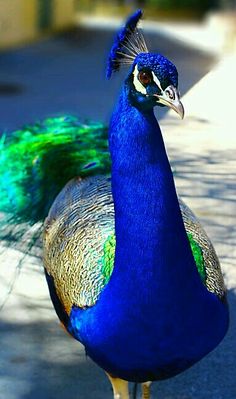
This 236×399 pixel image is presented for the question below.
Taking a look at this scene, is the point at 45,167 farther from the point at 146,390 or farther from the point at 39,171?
the point at 146,390

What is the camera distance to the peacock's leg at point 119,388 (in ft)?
7.04

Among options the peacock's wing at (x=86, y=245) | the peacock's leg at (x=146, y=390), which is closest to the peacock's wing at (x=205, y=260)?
the peacock's wing at (x=86, y=245)

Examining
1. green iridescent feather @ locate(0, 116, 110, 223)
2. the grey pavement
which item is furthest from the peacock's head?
the grey pavement

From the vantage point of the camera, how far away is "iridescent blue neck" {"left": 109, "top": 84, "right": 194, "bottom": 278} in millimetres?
1751

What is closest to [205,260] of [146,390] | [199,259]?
[199,259]

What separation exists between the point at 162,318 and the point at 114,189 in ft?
1.05

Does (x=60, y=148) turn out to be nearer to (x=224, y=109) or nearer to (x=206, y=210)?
(x=206, y=210)

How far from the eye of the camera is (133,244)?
5.97ft

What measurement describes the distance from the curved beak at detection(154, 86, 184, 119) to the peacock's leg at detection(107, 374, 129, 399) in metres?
0.85

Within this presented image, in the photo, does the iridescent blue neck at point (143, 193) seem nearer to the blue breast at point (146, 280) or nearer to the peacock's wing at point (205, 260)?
the blue breast at point (146, 280)

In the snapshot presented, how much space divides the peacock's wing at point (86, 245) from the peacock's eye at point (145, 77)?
53cm

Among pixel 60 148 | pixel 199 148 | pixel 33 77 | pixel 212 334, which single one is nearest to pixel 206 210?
pixel 199 148

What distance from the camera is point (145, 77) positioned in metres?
1.67

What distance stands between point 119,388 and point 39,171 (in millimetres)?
801
